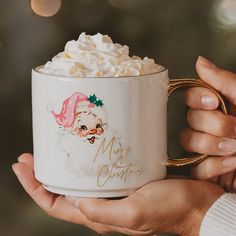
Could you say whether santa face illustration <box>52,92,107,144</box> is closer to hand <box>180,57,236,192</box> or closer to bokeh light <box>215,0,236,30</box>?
hand <box>180,57,236,192</box>

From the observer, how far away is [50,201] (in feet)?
3.39

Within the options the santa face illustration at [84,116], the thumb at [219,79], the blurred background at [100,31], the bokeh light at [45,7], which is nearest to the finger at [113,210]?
the santa face illustration at [84,116]

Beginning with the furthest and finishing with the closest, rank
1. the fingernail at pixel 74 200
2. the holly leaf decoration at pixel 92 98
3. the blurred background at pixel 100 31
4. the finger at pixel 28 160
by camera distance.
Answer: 1. the blurred background at pixel 100 31
2. the finger at pixel 28 160
3. the fingernail at pixel 74 200
4. the holly leaf decoration at pixel 92 98

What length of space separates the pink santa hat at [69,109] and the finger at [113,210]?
0.13 metres

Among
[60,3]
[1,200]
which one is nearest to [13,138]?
[1,200]

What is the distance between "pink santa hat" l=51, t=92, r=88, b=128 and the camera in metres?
0.85

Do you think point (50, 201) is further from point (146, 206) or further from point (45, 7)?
point (45, 7)

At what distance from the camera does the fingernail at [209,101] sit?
972 mm

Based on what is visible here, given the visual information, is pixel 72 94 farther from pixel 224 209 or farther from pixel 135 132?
pixel 224 209

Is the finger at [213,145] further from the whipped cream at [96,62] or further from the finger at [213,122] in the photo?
the whipped cream at [96,62]

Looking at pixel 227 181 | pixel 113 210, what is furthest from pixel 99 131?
pixel 227 181

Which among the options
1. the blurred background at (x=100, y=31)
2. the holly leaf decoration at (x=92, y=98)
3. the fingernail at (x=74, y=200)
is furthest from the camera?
the blurred background at (x=100, y=31)

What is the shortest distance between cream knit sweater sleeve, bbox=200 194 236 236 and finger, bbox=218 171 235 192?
0.46 ft

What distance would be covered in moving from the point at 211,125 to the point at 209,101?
4 centimetres
